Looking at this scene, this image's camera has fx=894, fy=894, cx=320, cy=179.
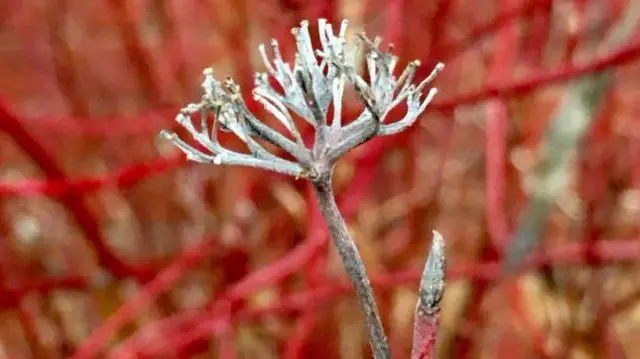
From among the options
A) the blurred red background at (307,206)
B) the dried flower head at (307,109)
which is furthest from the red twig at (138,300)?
the dried flower head at (307,109)

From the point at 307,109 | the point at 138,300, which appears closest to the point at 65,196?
the point at 138,300

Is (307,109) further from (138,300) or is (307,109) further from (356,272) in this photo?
(138,300)

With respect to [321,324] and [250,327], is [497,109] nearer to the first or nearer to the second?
[321,324]

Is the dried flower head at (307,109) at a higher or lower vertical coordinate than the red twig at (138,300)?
lower

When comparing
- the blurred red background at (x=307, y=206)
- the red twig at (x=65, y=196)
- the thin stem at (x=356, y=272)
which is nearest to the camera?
the thin stem at (x=356, y=272)

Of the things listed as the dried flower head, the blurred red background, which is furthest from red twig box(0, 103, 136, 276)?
the dried flower head

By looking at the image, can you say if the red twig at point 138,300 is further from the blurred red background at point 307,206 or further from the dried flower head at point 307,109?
the dried flower head at point 307,109

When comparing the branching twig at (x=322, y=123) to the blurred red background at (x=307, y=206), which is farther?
the blurred red background at (x=307, y=206)

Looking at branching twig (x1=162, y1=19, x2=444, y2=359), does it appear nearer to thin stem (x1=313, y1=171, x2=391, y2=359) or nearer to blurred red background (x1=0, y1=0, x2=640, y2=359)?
thin stem (x1=313, y1=171, x2=391, y2=359)
